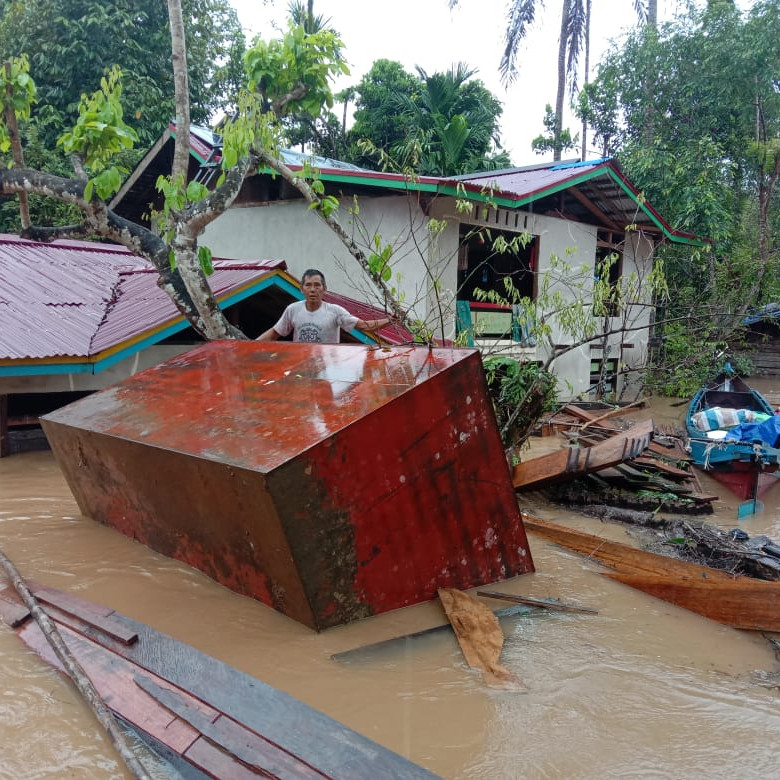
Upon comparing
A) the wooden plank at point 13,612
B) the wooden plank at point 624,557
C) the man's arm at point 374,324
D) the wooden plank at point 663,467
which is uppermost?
the man's arm at point 374,324

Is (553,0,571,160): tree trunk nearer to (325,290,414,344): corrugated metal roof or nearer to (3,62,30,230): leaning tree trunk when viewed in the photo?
(325,290,414,344): corrugated metal roof

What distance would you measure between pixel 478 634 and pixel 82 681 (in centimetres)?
189

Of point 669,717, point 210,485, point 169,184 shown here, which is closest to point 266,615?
point 210,485

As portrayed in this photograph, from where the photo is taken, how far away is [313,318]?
575cm

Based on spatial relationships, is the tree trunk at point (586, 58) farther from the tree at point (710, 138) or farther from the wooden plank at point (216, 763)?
the wooden plank at point (216, 763)

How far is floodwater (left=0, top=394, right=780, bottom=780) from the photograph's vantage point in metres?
2.75

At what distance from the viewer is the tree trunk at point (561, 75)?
2053 centimetres

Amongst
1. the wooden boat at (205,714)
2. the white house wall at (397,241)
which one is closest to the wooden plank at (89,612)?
the wooden boat at (205,714)

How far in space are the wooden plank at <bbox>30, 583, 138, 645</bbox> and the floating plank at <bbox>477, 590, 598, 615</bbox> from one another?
1.94 meters

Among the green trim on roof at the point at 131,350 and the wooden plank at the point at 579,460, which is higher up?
the green trim on roof at the point at 131,350

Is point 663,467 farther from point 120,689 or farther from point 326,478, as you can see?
point 120,689

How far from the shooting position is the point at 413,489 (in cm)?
364

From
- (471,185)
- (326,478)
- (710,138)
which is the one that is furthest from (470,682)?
(710,138)

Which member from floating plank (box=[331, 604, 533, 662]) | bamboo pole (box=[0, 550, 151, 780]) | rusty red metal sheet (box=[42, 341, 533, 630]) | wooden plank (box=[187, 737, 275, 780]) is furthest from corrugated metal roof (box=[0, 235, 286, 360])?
wooden plank (box=[187, 737, 275, 780])
